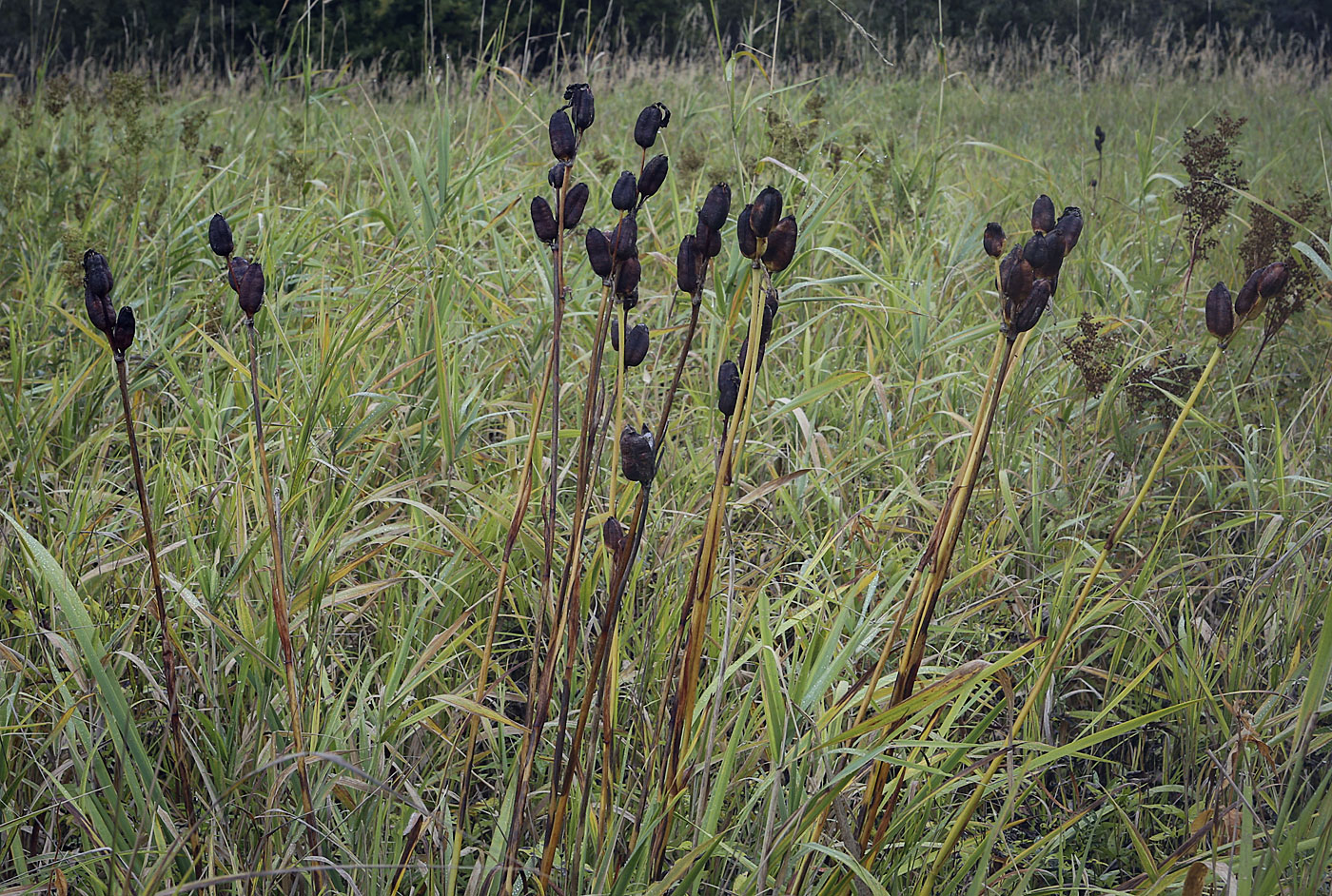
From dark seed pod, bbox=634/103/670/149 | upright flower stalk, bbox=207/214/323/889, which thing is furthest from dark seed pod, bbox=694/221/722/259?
upright flower stalk, bbox=207/214/323/889

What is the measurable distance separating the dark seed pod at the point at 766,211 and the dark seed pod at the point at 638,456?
20 centimetres

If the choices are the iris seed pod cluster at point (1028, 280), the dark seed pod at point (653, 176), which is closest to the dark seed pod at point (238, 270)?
the dark seed pod at point (653, 176)

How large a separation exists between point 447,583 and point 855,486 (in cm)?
85

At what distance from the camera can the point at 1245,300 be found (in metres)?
0.86

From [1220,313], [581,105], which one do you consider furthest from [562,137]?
[1220,313]

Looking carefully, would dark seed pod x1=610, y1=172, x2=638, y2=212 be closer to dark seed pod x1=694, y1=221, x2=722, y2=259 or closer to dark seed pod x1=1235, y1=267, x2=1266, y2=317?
dark seed pod x1=694, y1=221, x2=722, y2=259

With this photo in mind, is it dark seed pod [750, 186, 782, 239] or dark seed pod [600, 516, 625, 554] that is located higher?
dark seed pod [750, 186, 782, 239]

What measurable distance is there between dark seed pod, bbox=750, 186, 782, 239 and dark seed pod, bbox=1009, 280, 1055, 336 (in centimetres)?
21

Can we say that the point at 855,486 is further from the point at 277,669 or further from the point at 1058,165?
the point at 1058,165

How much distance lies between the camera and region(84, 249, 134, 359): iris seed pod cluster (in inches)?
31.8

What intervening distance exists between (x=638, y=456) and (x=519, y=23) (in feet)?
37.3

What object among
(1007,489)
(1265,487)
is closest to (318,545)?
(1007,489)

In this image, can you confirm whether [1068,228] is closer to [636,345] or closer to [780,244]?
[780,244]

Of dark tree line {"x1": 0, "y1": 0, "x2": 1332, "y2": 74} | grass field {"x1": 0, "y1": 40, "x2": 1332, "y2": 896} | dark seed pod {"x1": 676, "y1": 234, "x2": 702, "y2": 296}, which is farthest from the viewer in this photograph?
dark tree line {"x1": 0, "y1": 0, "x2": 1332, "y2": 74}
